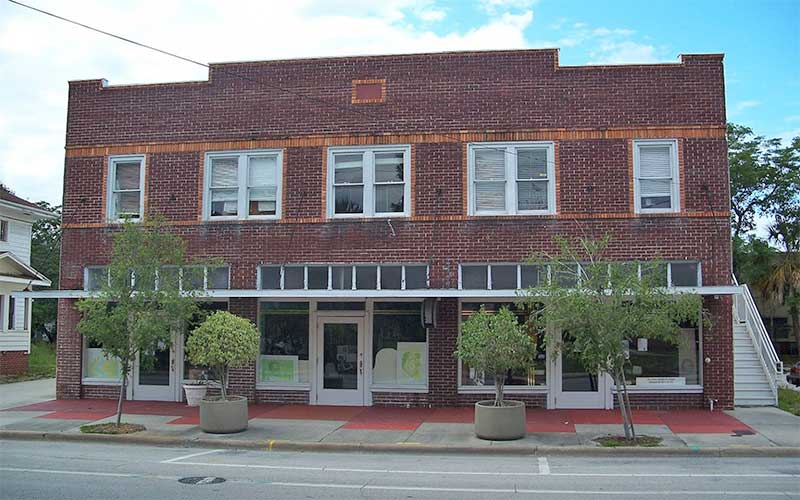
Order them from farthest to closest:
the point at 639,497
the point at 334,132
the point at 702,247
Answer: the point at 334,132, the point at 702,247, the point at 639,497

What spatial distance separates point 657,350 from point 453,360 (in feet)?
15.2

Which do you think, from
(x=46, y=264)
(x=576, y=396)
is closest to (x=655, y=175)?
(x=576, y=396)

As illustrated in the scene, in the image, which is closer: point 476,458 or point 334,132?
point 476,458

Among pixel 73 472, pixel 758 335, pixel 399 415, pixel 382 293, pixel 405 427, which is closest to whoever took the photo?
pixel 73 472

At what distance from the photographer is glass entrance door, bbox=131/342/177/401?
727 inches

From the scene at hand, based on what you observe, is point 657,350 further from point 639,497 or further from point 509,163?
point 639,497

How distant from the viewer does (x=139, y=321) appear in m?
14.4

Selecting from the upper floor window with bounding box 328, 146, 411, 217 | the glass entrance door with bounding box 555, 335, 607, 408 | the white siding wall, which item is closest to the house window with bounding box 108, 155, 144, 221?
the upper floor window with bounding box 328, 146, 411, 217

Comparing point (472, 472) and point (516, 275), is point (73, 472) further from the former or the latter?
point (516, 275)

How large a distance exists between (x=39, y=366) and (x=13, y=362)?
3.83 meters

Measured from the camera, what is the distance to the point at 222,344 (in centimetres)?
1404

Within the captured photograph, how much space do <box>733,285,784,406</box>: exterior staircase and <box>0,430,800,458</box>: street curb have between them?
523cm

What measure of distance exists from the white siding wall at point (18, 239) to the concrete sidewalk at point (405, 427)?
13927 millimetres

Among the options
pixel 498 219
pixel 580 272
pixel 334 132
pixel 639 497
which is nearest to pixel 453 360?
pixel 498 219
